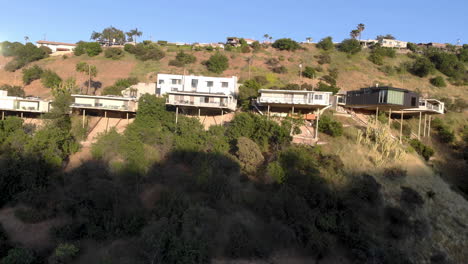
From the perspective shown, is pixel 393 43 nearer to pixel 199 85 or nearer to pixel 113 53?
pixel 199 85

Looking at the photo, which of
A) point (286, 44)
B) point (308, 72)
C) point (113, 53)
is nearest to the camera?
point (308, 72)

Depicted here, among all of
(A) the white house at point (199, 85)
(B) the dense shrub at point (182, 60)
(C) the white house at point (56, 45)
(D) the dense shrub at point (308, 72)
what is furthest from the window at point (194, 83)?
(C) the white house at point (56, 45)

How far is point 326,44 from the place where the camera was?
76.2 meters

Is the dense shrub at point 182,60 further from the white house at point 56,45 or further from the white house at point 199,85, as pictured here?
the white house at point 56,45

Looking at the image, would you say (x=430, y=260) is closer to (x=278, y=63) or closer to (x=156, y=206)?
(x=156, y=206)

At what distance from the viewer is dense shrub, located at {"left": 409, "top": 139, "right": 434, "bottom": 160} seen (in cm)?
3691

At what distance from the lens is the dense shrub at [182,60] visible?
64125 millimetres

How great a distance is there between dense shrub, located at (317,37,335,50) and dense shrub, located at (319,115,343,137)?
43.2m

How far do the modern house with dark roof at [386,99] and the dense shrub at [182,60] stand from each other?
114 ft

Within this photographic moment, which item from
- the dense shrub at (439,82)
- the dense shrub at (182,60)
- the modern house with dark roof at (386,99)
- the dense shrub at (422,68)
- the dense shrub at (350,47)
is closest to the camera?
the modern house with dark roof at (386,99)

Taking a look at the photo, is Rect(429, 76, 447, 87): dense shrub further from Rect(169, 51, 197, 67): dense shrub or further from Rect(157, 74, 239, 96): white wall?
Rect(169, 51, 197, 67): dense shrub

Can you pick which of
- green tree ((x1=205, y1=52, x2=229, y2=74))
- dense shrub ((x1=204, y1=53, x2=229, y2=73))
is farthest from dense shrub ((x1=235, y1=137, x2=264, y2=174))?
dense shrub ((x1=204, y1=53, x2=229, y2=73))

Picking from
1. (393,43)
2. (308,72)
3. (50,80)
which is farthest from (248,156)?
(393,43)

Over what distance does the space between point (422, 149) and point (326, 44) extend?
4437 centimetres
